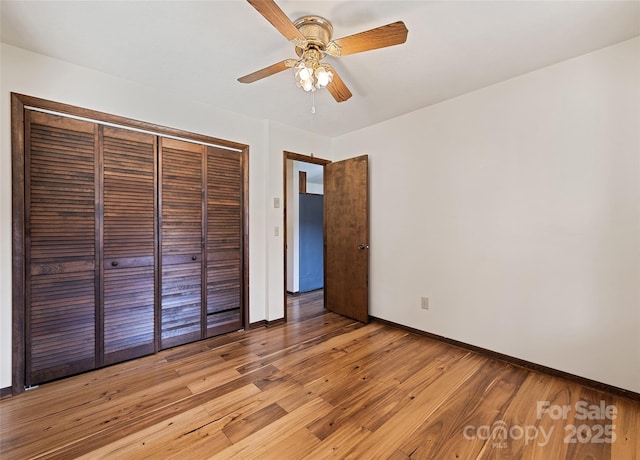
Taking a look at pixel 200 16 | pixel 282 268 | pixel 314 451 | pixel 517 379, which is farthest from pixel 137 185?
pixel 517 379

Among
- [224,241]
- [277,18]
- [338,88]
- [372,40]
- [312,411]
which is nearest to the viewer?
[277,18]

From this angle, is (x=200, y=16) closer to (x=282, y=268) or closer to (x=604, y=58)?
(x=282, y=268)

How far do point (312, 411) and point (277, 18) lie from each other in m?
2.25

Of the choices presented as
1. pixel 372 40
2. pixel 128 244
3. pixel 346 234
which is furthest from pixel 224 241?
pixel 372 40

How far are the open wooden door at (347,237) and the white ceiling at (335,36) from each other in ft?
3.62

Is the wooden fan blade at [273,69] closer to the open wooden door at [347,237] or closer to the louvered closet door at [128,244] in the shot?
the louvered closet door at [128,244]

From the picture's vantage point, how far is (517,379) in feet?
6.93

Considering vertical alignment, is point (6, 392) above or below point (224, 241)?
below

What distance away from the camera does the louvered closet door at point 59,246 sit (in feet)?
6.56

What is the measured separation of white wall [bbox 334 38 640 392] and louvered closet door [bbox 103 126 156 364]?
255 cm

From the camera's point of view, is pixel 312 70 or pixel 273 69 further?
pixel 273 69

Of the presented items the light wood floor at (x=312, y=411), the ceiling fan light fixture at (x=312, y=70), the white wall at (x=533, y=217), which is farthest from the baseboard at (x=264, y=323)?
the ceiling fan light fixture at (x=312, y=70)

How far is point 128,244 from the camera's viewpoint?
7.87 feet

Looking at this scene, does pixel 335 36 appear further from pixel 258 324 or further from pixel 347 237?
pixel 258 324
